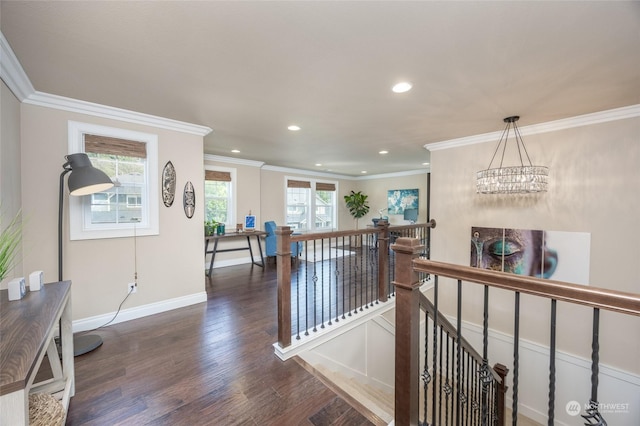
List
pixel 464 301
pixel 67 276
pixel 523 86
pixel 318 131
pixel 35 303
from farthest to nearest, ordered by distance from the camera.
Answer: pixel 464 301 → pixel 318 131 → pixel 67 276 → pixel 523 86 → pixel 35 303

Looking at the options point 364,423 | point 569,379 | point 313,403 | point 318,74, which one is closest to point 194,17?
point 318,74

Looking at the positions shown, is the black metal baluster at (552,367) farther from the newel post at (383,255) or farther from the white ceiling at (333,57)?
the newel post at (383,255)

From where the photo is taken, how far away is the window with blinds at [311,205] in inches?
280

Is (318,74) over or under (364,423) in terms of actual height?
over

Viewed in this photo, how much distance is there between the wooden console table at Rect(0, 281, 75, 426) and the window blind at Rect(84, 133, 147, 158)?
1.65 meters

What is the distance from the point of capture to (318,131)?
11.7 ft

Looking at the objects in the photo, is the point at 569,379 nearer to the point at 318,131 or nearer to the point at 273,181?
the point at 318,131

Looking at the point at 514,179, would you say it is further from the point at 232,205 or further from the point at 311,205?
the point at 311,205

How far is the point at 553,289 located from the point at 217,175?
5.38 metres

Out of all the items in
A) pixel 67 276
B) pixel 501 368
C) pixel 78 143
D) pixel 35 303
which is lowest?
pixel 501 368

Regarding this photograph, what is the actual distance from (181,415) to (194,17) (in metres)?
2.37

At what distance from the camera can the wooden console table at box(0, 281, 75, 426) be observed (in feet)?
2.80

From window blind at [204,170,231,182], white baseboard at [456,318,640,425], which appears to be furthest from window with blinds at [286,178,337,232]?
white baseboard at [456,318,640,425]

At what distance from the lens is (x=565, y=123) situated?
3.02 meters
